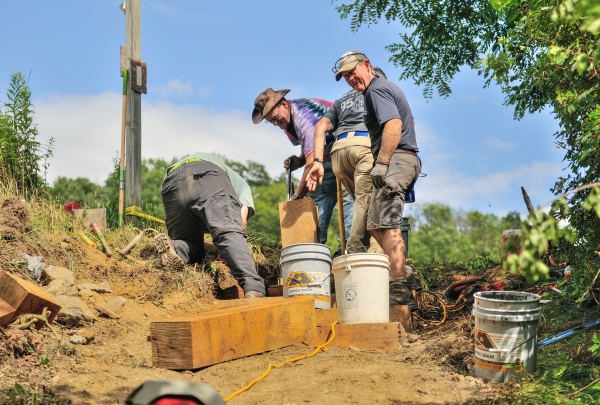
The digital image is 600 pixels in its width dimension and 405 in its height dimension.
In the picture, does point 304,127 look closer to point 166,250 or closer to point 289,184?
point 289,184

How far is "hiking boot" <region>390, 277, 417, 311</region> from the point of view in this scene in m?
4.20

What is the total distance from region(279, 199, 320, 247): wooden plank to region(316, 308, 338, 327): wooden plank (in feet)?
4.74

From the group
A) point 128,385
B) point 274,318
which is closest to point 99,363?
point 128,385

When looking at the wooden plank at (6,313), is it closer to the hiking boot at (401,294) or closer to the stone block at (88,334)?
the stone block at (88,334)

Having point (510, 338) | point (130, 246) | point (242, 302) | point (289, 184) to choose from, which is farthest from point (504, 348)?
point (130, 246)

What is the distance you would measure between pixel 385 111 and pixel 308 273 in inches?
60.2

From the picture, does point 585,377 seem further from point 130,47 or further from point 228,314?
point 130,47

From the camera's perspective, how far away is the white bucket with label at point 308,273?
4188 mm

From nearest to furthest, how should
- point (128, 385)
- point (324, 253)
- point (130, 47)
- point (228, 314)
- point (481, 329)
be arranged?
point (128, 385), point (481, 329), point (228, 314), point (324, 253), point (130, 47)

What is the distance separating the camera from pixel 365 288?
12.4 ft

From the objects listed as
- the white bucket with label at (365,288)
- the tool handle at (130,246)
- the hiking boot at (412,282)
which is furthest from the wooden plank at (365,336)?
the tool handle at (130,246)

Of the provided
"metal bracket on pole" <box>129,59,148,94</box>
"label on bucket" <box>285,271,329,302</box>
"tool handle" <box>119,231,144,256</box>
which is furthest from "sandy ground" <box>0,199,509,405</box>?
"metal bracket on pole" <box>129,59,148,94</box>

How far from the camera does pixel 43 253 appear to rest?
4672mm

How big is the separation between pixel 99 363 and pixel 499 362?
2.25m
